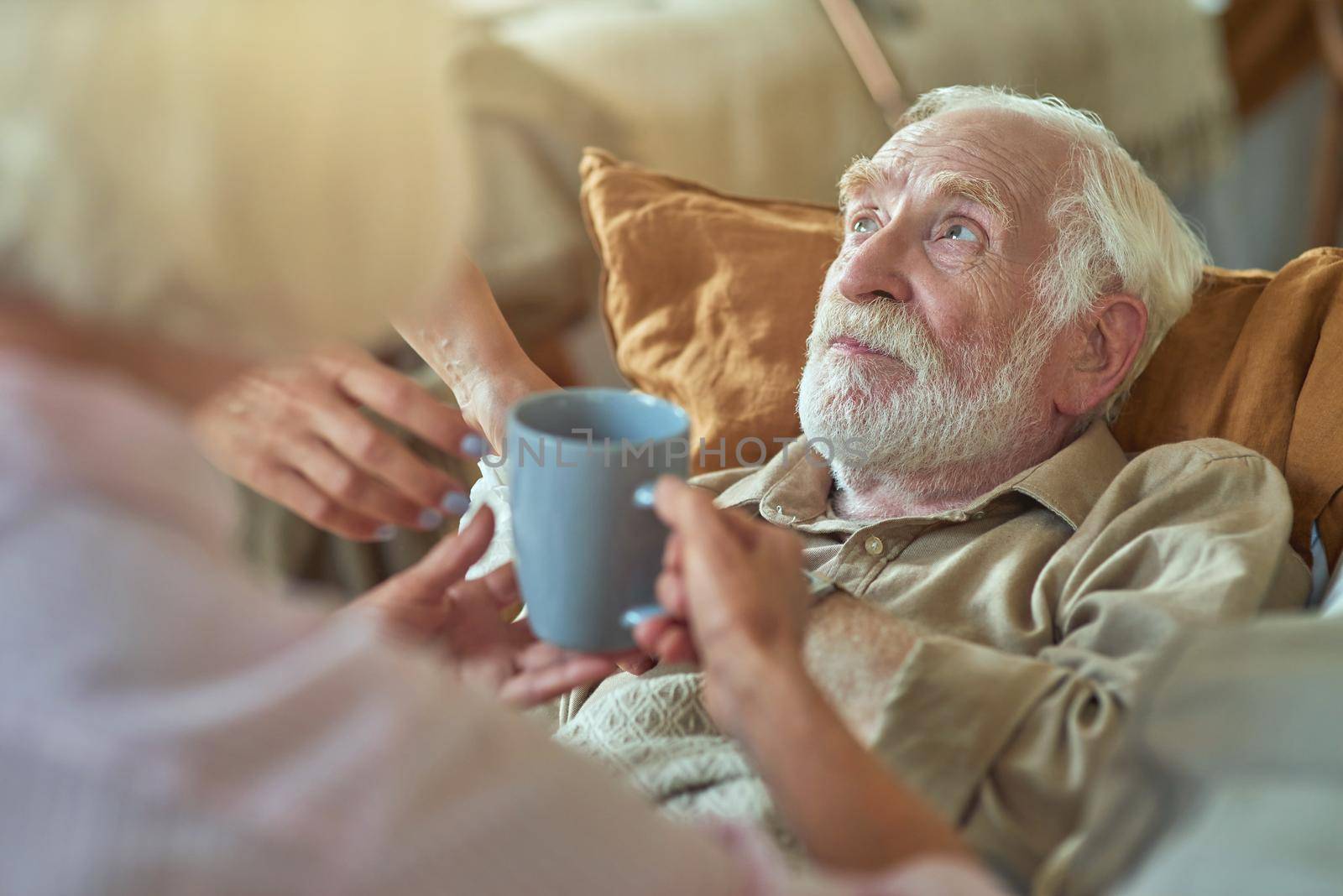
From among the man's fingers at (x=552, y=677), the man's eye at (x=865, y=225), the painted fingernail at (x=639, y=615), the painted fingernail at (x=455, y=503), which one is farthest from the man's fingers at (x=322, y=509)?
the man's eye at (x=865, y=225)

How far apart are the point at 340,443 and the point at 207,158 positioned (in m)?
0.63

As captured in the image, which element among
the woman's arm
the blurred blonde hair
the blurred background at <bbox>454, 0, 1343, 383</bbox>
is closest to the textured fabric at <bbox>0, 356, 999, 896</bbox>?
the blurred blonde hair

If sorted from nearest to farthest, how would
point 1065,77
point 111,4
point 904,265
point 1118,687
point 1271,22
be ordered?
1. point 111,4
2. point 1118,687
3. point 904,265
4. point 1065,77
5. point 1271,22

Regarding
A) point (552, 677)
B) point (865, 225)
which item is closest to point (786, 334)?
point (865, 225)

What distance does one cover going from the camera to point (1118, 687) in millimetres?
1089

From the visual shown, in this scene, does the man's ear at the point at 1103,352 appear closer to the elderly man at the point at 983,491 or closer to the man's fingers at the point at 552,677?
Result: the elderly man at the point at 983,491

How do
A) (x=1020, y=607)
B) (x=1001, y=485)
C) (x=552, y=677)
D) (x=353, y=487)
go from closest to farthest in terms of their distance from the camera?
(x=552, y=677) → (x=353, y=487) → (x=1020, y=607) → (x=1001, y=485)

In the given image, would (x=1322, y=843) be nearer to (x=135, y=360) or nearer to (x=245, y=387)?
(x=135, y=360)

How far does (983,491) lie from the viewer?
5.20ft

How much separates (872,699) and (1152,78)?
257cm

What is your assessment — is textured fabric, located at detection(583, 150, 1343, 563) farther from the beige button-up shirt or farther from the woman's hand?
the woman's hand

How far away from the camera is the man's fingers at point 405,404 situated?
1186 millimetres

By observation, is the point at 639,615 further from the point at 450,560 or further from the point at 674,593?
the point at 450,560

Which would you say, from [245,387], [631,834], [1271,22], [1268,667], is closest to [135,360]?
[631,834]
